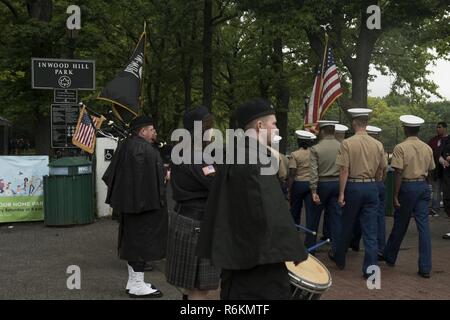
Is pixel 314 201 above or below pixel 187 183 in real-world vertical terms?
below

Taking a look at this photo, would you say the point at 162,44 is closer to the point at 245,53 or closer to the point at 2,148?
the point at 245,53

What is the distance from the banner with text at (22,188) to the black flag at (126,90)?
2.95 meters

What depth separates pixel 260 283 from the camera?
350 centimetres

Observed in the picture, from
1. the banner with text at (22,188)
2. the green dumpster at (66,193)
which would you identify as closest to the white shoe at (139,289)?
the green dumpster at (66,193)

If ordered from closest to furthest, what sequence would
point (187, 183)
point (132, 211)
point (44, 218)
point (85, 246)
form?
point (187, 183), point (132, 211), point (85, 246), point (44, 218)

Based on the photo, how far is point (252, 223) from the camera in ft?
11.0

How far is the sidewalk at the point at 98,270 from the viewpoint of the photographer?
20.8ft

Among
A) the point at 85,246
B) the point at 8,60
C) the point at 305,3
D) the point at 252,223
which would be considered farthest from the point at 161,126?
the point at 252,223

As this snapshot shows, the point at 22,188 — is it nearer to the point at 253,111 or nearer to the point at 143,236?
the point at 143,236

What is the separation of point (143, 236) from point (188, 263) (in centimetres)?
144

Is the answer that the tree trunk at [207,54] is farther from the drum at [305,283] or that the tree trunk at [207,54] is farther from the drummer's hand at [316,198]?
the drum at [305,283]

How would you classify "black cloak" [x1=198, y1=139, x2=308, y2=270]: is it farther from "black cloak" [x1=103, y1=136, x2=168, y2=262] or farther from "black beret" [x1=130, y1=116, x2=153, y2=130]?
"black beret" [x1=130, y1=116, x2=153, y2=130]

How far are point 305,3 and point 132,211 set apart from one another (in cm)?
859

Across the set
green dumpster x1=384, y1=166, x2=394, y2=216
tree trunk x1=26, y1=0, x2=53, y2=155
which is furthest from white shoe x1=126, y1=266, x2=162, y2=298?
tree trunk x1=26, y1=0, x2=53, y2=155
